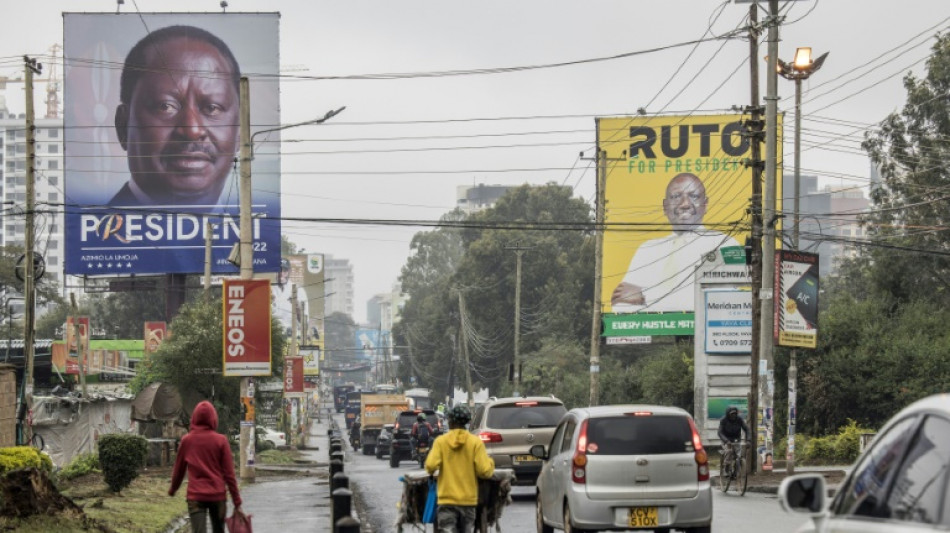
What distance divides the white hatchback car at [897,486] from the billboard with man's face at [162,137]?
171 ft

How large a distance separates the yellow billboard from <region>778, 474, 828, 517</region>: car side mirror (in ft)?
186

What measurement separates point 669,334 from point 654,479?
4940 centimetres

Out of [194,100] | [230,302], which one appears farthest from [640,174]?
[230,302]

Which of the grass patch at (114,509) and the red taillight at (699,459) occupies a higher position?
the red taillight at (699,459)

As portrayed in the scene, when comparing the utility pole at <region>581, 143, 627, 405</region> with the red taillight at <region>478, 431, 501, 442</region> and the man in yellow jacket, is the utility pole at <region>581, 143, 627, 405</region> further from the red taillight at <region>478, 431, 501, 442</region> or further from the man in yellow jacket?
the man in yellow jacket

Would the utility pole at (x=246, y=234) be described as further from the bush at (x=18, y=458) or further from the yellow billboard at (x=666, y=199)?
the yellow billboard at (x=666, y=199)

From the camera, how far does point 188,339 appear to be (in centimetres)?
4131

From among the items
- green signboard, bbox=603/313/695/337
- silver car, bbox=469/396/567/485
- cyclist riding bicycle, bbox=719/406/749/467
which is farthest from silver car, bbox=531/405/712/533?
green signboard, bbox=603/313/695/337

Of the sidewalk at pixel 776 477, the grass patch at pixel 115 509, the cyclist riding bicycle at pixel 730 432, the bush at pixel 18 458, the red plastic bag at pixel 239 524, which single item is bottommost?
the sidewalk at pixel 776 477

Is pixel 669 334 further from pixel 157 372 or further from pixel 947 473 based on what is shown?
pixel 947 473

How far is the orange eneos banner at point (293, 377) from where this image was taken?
185ft

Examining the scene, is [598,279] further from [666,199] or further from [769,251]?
[666,199]

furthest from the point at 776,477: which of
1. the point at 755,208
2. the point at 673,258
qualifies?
the point at 673,258

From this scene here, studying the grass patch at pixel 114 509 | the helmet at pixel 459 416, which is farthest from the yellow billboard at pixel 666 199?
the helmet at pixel 459 416
